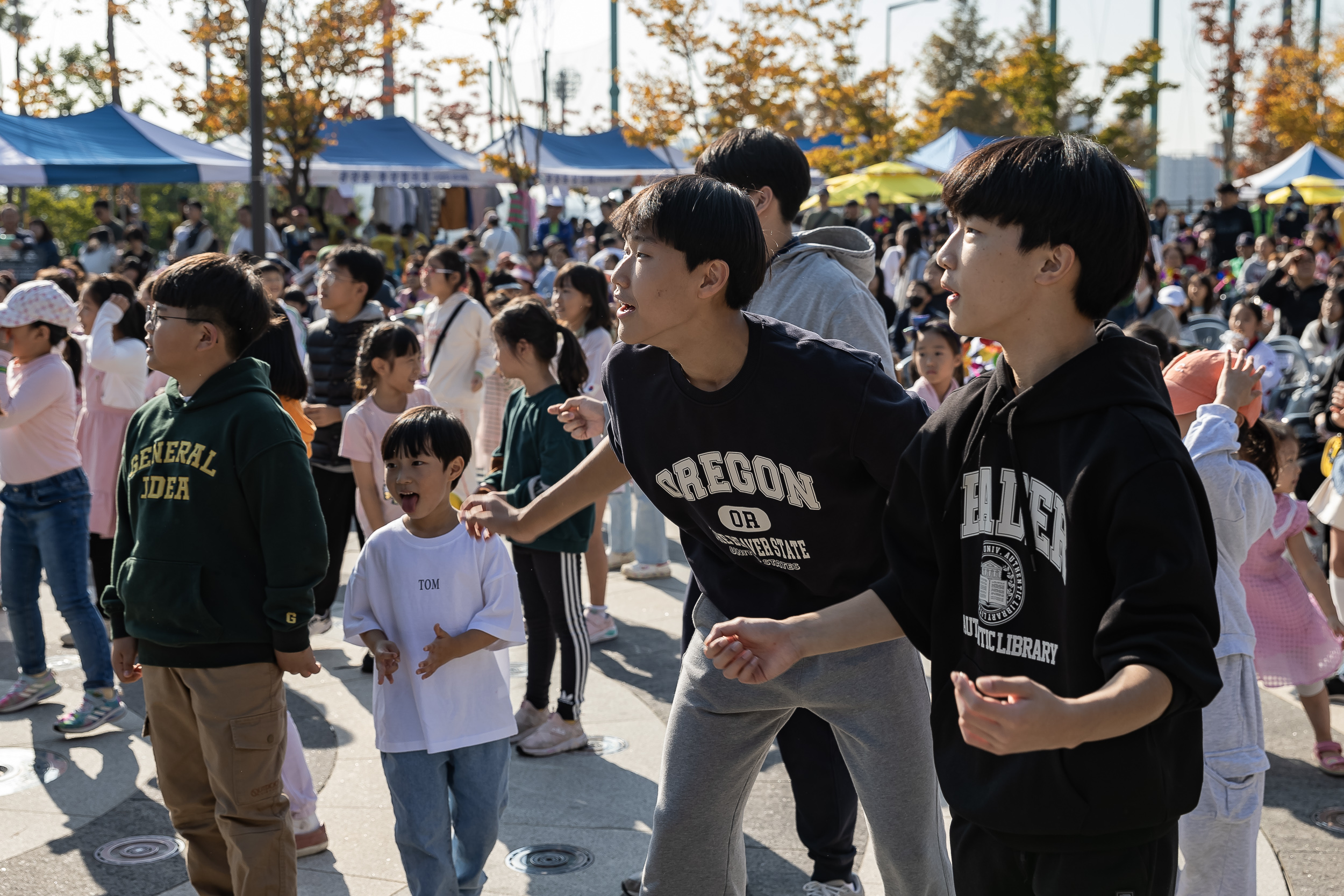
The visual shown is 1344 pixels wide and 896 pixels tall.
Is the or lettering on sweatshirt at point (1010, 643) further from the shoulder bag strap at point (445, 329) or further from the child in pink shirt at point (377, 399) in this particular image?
the shoulder bag strap at point (445, 329)

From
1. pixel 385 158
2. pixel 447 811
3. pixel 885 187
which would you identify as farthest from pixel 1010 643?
pixel 385 158

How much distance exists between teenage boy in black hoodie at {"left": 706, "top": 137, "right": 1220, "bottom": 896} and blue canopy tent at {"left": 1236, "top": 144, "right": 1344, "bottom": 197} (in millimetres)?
25302

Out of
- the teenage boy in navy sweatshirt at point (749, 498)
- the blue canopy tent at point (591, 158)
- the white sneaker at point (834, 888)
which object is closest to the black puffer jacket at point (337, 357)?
the white sneaker at point (834, 888)

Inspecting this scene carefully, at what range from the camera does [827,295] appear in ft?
11.2

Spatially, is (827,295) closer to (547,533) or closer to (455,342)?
(547,533)

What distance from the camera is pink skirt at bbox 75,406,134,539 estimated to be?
614 centimetres

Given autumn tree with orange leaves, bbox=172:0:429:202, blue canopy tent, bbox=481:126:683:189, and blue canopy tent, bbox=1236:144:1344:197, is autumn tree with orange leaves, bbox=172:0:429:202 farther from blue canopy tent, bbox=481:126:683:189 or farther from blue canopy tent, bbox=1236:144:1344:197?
blue canopy tent, bbox=1236:144:1344:197

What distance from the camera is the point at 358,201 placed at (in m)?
28.9

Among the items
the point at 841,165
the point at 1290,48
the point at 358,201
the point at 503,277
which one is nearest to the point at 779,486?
the point at 503,277

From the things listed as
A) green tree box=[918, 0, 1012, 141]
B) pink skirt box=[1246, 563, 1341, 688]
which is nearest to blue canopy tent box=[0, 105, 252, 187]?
pink skirt box=[1246, 563, 1341, 688]

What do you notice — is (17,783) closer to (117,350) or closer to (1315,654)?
(117,350)

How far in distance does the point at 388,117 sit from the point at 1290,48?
27880mm

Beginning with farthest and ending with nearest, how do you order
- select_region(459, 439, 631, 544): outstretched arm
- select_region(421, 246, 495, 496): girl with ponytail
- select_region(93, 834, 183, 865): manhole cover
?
select_region(421, 246, 495, 496): girl with ponytail
select_region(93, 834, 183, 865): manhole cover
select_region(459, 439, 631, 544): outstretched arm

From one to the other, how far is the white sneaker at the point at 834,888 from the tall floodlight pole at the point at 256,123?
9391 millimetres
